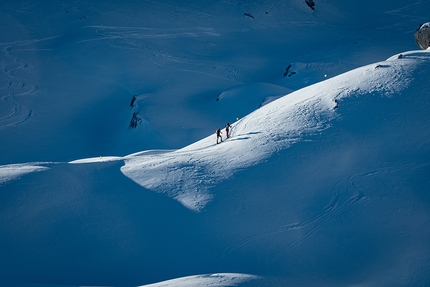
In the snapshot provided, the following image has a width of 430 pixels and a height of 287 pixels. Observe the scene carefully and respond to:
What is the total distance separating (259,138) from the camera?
25797mm

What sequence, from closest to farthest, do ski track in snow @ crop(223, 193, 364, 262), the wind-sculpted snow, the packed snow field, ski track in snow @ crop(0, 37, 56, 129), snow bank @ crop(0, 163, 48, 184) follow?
the packed snow field → ski track in snow @ crop(223, 193, 364, 262) → the wind-sculpted snow → snow bank @ crop(0, 163, 48, 184) → ski track in snow @ crop(0, 37, 56, 129)

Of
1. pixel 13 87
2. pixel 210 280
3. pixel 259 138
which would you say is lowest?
pixel 210 280

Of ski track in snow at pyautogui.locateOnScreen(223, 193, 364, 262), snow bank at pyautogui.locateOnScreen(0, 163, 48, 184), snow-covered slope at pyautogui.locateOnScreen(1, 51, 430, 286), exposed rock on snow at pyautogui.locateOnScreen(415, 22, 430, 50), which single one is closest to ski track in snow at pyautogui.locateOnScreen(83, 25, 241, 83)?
exposed rock on snow at pyautogui.locateOnScreen(415, 22, 430, 50)

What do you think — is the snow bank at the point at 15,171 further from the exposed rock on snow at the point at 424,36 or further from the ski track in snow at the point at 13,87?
the exposed rock on snow at the point at 424,36

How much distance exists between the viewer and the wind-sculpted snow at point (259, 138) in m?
23.0

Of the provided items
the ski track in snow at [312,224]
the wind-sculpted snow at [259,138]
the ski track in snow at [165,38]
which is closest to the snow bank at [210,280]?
the ski track in snow at [312,224]

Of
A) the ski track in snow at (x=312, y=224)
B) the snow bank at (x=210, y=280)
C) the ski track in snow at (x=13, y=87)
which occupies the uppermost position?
the ski track in snow at (x=13, y=87)

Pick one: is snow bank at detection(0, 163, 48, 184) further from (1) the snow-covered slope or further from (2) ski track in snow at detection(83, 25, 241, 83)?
(2) ski track in snow at detection(83, 25, 241, 83)

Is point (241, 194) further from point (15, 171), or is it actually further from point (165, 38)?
point (165, 38)

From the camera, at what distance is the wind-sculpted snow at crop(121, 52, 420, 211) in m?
23.0

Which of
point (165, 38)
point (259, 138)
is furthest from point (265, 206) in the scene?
→ point (165, 38)

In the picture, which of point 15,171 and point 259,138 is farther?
point 259,138

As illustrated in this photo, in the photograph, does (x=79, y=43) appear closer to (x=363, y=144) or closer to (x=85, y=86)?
(x=85, y=86)

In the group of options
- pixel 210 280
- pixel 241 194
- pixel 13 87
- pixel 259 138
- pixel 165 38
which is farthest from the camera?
pixel 165 38
